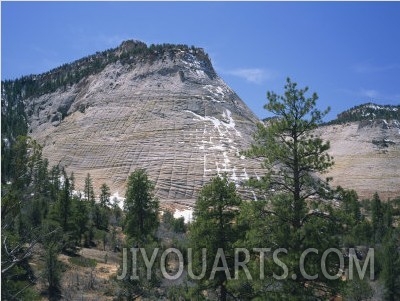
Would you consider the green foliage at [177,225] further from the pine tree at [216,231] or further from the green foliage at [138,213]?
the pine tree at [216,231]

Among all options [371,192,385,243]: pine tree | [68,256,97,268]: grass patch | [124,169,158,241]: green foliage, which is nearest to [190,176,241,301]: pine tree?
[124,169,158,241]: green foliage

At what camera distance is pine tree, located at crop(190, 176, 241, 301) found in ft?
65.8

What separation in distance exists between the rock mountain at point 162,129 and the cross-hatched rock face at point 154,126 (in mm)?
193

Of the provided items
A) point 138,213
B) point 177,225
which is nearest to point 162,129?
point 177,225

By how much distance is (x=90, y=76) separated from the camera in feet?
433

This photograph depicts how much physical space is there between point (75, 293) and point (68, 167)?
66.7 meters

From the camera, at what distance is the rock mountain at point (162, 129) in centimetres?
8625

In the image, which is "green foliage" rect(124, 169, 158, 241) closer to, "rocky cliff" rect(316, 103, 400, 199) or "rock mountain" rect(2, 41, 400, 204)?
"rock mountain" rect(2, 41, 400, 204)

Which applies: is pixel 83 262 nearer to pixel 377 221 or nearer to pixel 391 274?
pixel 391 274

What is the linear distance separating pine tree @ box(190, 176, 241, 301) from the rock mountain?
52.9 meters

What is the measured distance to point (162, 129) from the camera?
318ft

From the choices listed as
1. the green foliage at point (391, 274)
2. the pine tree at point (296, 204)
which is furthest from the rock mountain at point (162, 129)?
the pine tree at point (296, 204)

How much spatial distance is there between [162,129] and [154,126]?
224cm

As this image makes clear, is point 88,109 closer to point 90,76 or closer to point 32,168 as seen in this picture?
point 90,76
